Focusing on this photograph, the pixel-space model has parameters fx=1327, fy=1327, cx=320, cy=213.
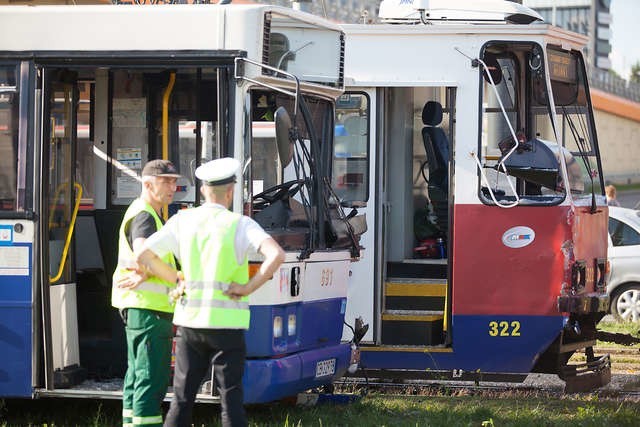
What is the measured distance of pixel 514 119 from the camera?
11.2 metres

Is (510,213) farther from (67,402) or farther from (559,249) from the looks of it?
(67,402)

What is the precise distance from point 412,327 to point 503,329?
860mm

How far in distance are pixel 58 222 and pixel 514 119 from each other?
4.13m

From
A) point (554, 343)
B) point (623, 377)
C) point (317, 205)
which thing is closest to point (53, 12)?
point (317, 205)

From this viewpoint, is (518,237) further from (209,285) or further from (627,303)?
(627,303)

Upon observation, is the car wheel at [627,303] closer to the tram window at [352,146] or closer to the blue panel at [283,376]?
the tram window at [352,146]

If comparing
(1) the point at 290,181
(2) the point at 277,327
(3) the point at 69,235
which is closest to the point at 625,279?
(1) the point at 290,181

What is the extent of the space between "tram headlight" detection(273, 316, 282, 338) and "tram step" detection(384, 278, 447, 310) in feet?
8.84

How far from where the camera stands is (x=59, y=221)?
358 inches

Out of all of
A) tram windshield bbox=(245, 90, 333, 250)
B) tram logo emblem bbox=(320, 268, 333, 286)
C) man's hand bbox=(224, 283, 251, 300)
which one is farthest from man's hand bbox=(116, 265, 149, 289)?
tram logo emblem bbox=(320, 268, 333, 286)

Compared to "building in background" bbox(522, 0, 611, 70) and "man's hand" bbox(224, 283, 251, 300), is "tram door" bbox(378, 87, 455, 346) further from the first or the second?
"building in background" bbox(522, 0, 611, 70)

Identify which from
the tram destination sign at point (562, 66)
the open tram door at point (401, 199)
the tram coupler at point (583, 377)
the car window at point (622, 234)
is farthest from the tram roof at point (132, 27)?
the car window at point (622, 234)

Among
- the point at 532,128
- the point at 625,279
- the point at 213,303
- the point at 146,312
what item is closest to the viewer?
the point at 213,303

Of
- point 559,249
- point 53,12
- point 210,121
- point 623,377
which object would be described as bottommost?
point 623,377
